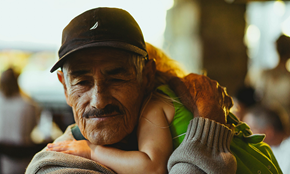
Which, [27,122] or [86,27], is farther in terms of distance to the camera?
[27,122]

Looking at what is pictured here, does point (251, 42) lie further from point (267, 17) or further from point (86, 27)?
point (86, 27)

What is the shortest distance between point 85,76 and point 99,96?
0.08 meters

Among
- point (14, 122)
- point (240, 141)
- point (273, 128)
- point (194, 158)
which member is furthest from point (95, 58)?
point (273, 128)

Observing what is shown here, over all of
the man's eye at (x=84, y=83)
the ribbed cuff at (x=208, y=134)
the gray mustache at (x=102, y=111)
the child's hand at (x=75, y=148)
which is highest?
the man's eye at (x=84, y=83)

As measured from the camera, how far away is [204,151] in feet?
2.25

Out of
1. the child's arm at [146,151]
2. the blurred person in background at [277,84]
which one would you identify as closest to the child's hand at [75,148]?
the child's arm at [146,151]

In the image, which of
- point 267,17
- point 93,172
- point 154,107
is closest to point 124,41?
point 154,107

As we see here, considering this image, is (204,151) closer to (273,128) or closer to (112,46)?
(112,46)

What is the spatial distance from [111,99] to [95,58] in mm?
147

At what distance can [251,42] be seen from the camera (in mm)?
2807

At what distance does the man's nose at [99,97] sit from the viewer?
28.2 inches

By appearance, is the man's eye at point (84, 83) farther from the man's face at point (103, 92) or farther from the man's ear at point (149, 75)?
the man's ear at point (149, 75)

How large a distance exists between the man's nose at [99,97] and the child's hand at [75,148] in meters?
0.18

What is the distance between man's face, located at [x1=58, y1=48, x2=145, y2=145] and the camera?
72 cm
